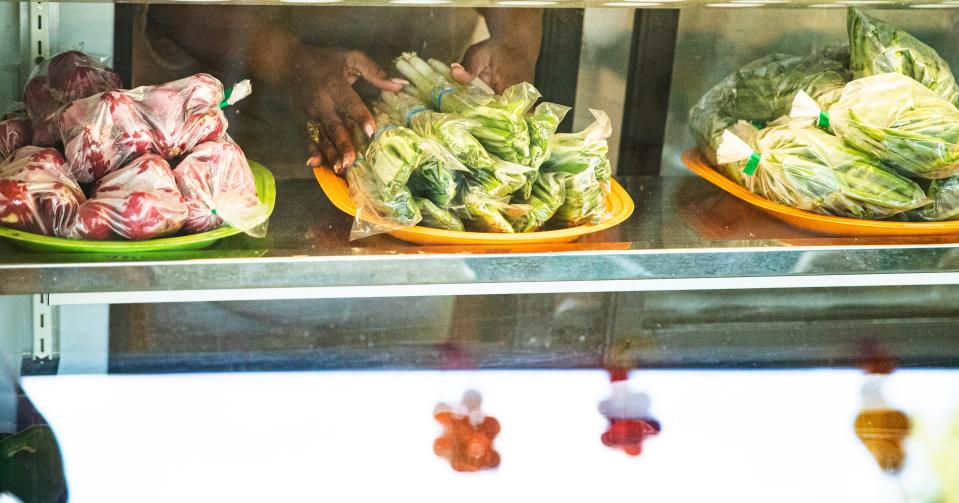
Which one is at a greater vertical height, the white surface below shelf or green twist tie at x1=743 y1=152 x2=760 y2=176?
green twist tie at x1=743 y1=152 x2=760 y2=176

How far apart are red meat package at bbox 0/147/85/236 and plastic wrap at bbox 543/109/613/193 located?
2.11 feet

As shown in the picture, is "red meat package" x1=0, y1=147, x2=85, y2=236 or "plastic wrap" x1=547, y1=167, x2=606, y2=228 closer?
"red meat package" x1=0, y1=147, x2=85, y2=236

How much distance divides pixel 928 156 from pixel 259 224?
3.17 ft

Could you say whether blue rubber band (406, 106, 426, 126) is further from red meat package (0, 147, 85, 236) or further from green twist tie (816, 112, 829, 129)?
green twist tie (816, 112, 829, 129)

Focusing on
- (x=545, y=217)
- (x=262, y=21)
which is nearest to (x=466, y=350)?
(x=545, y=217)

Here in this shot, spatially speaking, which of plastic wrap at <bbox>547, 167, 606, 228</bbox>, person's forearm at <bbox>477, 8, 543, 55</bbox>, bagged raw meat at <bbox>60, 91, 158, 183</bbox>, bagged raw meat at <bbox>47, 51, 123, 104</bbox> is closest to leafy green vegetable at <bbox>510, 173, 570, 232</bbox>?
plastic wrap at <bbox>547, 167, 606, 228</bbox>

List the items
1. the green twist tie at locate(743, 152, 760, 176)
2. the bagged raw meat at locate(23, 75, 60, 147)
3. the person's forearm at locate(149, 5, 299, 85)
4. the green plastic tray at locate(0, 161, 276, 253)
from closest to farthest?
the green plastic tray at locate(0, 161, 276, 253) < the bagged raw meat at locate(23, 75, 60, 147) < the green twist tie at locate(743, 152, 760, 176) < the person's forearm at locate(149, 5, 299, 85)

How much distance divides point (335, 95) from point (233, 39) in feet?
0.76

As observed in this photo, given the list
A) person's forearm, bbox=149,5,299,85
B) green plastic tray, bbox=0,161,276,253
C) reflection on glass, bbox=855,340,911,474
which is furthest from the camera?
reflection on glass, bbox=855,340,911,474

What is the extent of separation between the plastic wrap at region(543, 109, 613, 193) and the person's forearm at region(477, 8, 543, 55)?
1.05ft

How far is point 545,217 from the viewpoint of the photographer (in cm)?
131

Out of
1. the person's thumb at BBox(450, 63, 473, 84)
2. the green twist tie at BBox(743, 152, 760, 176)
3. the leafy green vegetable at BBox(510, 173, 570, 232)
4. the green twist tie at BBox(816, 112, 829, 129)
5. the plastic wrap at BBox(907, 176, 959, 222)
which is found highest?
the person's thumb at BBox(450, 63, 473, 84)

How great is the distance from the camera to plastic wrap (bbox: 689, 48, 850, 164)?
1.59 meters

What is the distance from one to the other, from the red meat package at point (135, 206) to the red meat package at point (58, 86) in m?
→ 0.16
